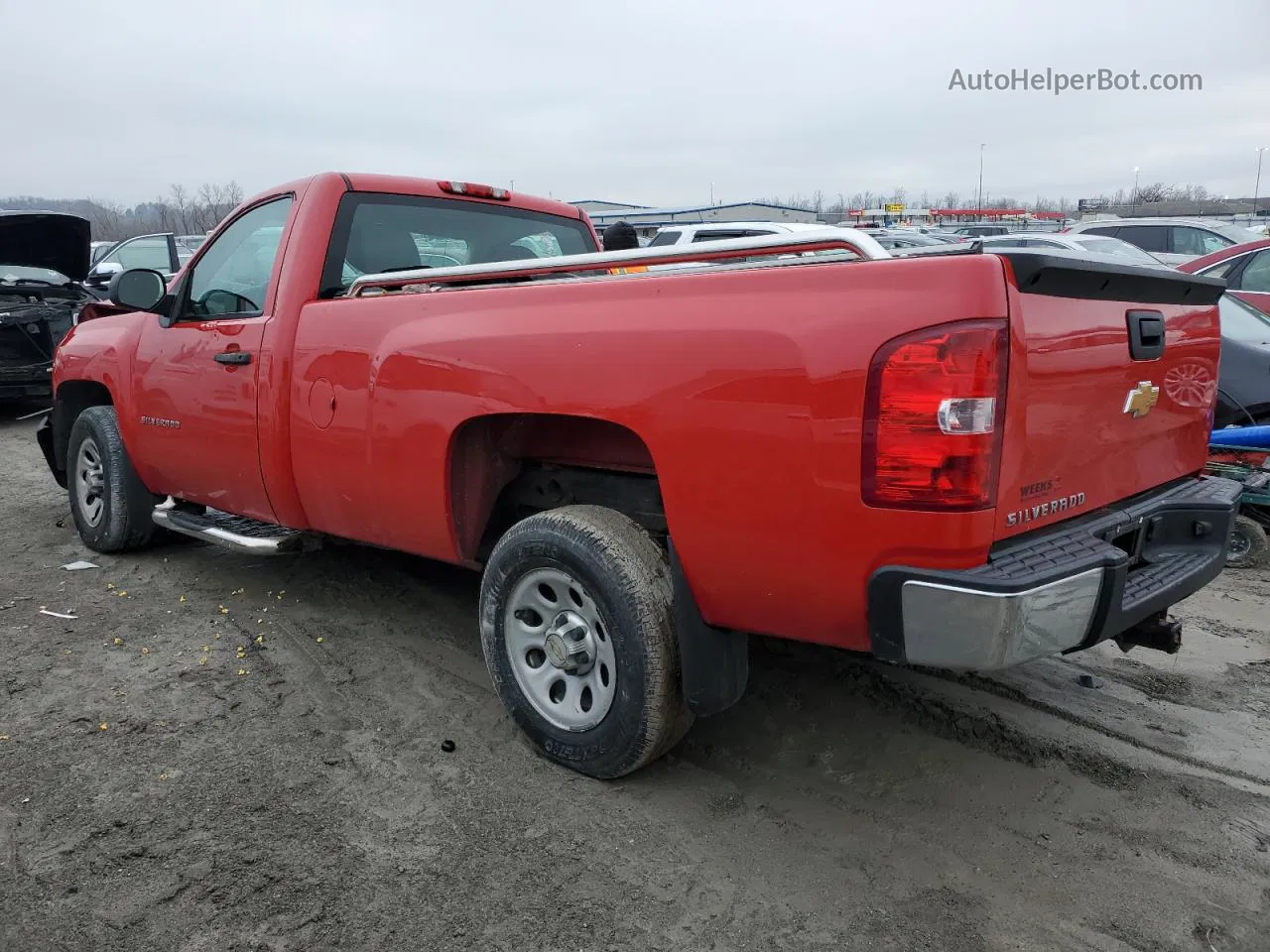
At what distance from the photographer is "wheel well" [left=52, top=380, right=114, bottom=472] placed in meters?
5.46

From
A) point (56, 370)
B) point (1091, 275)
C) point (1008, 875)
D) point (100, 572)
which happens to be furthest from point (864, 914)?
point (56, 370)

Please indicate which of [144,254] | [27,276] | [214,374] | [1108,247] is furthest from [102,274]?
[1108,247]

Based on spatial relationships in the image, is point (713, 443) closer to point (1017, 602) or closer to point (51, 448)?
point (1017, 602)

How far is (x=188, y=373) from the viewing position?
4285mm

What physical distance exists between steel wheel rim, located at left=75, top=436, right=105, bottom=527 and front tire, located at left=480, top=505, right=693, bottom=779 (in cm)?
332

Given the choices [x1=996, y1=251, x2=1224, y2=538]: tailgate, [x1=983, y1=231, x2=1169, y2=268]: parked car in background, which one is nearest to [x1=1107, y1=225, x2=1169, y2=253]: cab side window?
[x1=983, y1=231, x2=1169, y2=268]: parked car in background

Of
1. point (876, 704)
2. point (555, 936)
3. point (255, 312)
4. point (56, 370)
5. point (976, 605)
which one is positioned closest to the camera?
point (976, 605)

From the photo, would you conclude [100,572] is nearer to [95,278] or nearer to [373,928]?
[373,928]

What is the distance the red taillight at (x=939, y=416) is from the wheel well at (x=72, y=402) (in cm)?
482

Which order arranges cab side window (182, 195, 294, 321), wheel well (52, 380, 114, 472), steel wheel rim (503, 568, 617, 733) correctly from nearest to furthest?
steel wheel rim (503, 568, 617, 733) < cab side window (182, 195, 294, 321) < wheel well (52, 380, 114, 472)

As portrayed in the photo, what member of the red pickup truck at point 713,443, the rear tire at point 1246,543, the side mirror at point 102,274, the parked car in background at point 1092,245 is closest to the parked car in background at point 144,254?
the side mirror at point 102,274

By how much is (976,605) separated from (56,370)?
550 centimetres

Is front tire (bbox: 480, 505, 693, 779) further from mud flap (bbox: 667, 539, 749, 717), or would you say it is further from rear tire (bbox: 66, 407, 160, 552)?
rear tire (bbox: 66, 407, 160, 552)

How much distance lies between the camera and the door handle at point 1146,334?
260 cm
